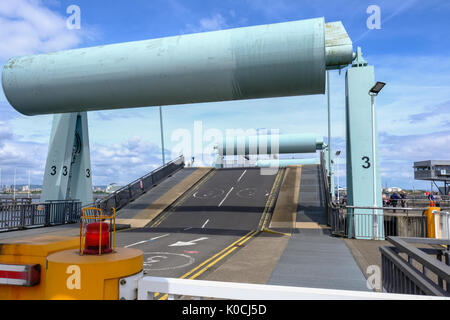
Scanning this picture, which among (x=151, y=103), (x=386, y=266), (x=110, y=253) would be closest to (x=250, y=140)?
(x=151, y=103)

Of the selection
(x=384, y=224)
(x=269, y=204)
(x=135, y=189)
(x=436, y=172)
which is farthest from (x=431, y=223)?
(x=436, y=172)

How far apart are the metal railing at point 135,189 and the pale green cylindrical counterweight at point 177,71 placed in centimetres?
751

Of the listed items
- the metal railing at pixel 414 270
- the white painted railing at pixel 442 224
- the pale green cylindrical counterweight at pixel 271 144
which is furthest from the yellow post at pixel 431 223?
the pale green cylindrical counterweight at pixel 271 144

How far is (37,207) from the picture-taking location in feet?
62.0

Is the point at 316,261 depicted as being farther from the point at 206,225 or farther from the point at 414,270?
the point at 206,225

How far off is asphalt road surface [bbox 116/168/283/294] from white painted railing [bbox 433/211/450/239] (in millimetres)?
7288

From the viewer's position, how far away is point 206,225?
19.4 metres

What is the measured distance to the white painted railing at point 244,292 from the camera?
2.52 meters

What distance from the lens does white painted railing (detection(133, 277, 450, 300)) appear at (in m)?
2.52

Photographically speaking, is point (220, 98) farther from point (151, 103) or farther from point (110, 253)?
point (110, 253)

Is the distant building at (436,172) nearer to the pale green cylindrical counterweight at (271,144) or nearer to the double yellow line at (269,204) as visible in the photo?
the pale green cylindrical counterweight at (271,144)

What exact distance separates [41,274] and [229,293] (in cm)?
175

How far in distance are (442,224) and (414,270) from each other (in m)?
9.97

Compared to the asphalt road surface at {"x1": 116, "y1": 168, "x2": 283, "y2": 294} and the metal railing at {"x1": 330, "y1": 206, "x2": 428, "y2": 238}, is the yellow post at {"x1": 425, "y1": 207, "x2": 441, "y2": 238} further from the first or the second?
the asphalt road surface at {"x1": 116, "y1": 168, "x2": 283, "y2": 294}
